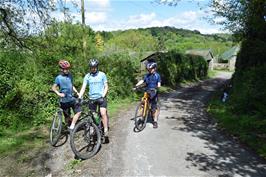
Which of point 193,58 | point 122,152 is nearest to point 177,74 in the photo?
point 193,58

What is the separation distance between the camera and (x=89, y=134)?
A: 7598mm

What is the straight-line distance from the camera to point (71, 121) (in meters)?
8.83

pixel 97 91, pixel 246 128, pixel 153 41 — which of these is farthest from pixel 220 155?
pixel 153 41

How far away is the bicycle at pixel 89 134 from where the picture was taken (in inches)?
291

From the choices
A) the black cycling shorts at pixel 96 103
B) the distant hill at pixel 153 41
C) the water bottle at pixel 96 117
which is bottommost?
the water bottle at pixel 96 117

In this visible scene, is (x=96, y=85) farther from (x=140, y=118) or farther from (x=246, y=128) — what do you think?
(x=246, y=128)

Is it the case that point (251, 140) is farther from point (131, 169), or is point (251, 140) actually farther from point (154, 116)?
point (131, 169)

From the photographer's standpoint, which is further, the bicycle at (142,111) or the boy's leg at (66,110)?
the bicycle at (142,111)

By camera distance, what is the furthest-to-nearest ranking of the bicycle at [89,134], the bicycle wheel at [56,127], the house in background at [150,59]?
the house in background at [150,59] → the bicycle wheel at [56,127] → the bicycle at [89,134]

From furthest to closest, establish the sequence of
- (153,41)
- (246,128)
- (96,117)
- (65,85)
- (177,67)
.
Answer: (153,41)
(177,67)
(246,128)
(65,85)
(96,117)

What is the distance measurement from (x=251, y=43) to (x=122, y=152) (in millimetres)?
13841

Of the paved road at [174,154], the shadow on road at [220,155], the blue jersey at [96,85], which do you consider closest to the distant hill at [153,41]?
the shadow on road at [220,155]

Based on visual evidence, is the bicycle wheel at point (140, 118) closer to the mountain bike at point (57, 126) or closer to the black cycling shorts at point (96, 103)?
the black cycling shorts at point (96, 103)

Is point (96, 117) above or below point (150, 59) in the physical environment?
below
